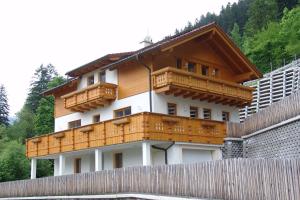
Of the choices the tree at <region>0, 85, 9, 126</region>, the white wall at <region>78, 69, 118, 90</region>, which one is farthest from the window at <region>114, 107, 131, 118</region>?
the tree at <region>0, 85, 9, 126</region>

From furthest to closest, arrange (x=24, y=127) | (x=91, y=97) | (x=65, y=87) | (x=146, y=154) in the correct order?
(x=24, y=127), (x=65, y=87), (x=91, y=97), (x=146, y=154)

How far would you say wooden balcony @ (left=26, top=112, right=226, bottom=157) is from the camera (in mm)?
21719

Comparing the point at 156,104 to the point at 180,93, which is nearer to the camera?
the point at 156,104

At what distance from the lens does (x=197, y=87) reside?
80.0 feet

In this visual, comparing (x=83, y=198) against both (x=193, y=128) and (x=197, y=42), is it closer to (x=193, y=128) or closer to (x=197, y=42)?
(x=193, y=128)

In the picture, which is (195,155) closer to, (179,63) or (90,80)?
(179,63)

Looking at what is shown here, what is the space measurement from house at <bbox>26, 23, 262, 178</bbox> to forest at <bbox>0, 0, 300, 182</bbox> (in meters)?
4.17

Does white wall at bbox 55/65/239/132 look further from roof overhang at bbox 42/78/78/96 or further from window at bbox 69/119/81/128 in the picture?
→ roof overhang at bbox 42/78/78/96

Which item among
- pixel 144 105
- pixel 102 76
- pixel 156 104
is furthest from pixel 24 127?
pixel 156 104

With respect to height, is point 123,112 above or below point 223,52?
below

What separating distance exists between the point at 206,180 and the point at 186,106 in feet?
43.1

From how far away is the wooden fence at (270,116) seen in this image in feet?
67.1

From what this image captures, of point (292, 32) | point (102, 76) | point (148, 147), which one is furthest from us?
point (292, 32)

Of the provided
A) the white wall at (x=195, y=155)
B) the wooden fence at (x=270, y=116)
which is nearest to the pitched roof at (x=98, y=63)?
the white wall at (x=195, y=155)
